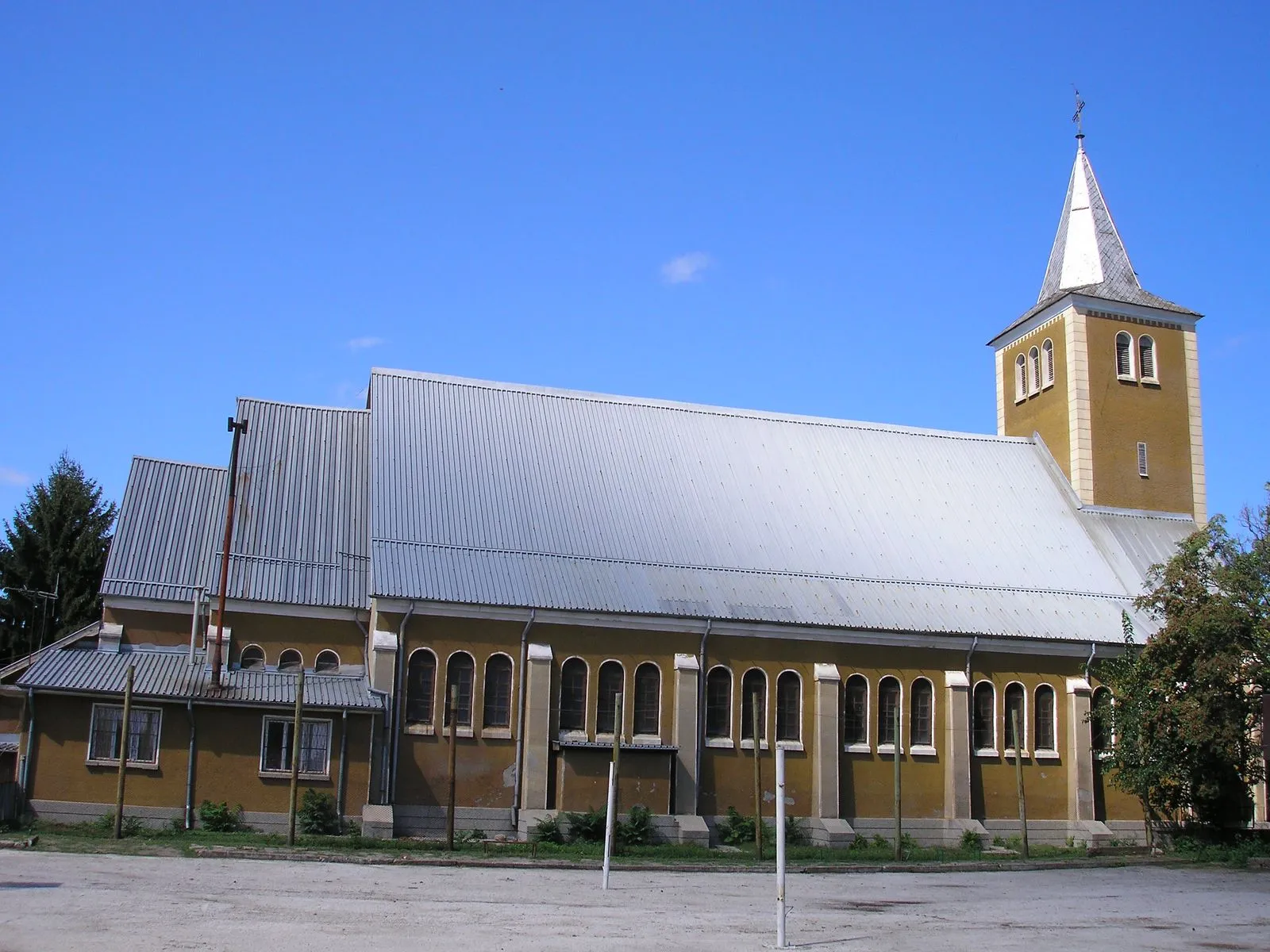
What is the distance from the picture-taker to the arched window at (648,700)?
116 feet

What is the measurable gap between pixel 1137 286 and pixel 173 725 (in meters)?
37.3

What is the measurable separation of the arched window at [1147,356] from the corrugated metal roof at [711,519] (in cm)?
596

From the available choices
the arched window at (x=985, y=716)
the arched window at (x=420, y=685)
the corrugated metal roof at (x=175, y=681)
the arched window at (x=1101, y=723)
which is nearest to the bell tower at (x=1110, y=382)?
the arched window at (x=1101, y=723)

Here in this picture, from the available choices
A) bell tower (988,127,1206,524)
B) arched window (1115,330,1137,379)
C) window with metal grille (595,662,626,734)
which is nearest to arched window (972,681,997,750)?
bell tower (988,127,1206,524)

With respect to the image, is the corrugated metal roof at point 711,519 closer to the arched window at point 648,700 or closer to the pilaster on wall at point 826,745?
the pilaster on wall at point 826,745

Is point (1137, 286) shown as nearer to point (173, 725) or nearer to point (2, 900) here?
point (173, 725)

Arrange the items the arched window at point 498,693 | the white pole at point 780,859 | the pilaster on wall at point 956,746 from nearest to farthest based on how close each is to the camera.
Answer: the white pole at point 780,859 < the arched window at point 498,693 < the pilaster on wall at point 956,746

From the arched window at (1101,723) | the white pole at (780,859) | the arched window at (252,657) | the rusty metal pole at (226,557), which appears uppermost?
the rusty metal pole at (226,557)

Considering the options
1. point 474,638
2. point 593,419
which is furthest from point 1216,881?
point 593,419

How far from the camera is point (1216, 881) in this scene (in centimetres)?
2792

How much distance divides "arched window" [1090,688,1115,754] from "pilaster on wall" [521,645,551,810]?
1607cm

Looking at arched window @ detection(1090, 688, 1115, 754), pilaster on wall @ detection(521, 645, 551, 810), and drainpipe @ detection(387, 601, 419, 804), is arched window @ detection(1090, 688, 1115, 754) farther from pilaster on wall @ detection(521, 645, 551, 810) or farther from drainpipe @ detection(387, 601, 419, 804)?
drainpipe @ detection(387, 601, 419, 804)

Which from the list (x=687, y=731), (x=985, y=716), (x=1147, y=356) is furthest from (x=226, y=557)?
(x=1147, y=356)

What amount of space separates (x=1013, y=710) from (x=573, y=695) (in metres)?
13.5
